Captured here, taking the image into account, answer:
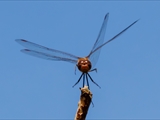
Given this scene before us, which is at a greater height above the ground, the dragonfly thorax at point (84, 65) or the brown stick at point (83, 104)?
the dragonfly thorax at point (84, 65)

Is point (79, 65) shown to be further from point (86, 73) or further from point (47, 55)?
point (47, 55)

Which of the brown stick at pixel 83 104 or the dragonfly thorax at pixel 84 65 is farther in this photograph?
the dragonfly thorax at pixel 84 65

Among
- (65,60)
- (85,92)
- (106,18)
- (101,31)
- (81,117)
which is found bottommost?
(81,117)

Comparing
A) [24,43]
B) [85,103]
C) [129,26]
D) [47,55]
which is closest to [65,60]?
[47,55]

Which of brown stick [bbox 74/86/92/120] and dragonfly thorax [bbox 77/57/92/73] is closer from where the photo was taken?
brown stick [bbox 74/86/92/120]

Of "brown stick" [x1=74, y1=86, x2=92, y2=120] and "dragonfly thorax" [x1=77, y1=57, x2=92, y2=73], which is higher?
"dragonfly thorax" [x1=77, y1=57, x2=92, y2=73]
